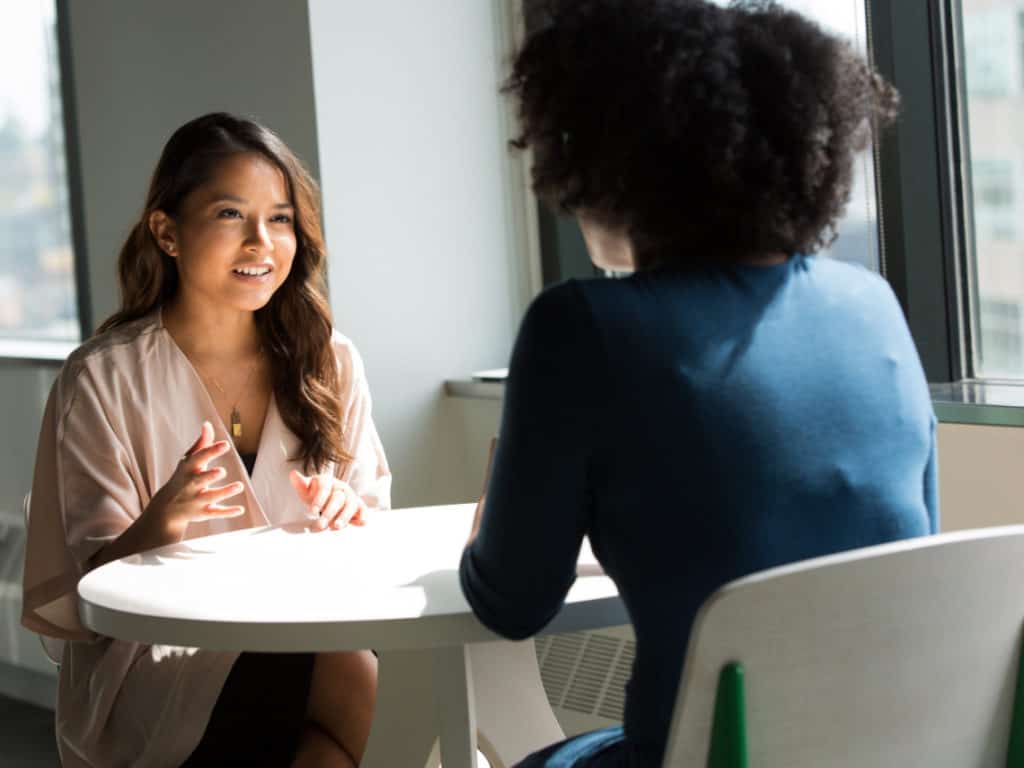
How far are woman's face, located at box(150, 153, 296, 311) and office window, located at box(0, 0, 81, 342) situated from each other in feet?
6.44

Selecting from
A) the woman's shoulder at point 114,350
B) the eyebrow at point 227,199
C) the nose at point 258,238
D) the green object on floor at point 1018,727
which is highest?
the eyebrow at point 227,199

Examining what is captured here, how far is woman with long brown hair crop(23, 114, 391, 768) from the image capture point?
203 centimetres

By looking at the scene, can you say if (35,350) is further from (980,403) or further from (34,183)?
(980,403)

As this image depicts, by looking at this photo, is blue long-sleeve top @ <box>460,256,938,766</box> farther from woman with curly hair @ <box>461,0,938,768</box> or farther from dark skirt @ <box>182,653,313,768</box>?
dark skirt @ <box>182,653,313,768</box>

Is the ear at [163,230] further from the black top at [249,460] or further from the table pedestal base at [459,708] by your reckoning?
the table pedestal base at [459,708]

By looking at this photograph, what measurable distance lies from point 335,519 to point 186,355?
1.48 ft

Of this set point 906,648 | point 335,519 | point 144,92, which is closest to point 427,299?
point 144,92

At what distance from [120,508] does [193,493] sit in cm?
26

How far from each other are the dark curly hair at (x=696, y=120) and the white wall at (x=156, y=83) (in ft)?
6.66

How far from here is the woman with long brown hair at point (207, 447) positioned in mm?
2025

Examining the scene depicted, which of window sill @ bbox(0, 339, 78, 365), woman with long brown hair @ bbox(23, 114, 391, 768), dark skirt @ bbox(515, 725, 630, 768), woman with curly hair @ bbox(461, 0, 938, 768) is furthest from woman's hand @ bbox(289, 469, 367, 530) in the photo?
window sill @ bbox(0, 339, 78, 365)

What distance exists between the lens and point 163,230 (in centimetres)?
234

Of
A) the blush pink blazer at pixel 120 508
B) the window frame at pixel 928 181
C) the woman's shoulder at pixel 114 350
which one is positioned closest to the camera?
the blush pink blazer at pixel 120 508

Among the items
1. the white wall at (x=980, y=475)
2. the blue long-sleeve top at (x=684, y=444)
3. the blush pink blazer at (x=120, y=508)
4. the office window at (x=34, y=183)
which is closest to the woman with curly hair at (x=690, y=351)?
the blue long-sleeve top at (x=684, y=444)
